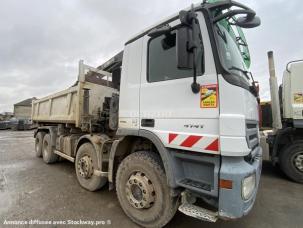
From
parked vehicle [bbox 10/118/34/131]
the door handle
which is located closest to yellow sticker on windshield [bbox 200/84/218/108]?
the door handle

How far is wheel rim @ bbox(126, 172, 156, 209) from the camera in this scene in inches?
95.3

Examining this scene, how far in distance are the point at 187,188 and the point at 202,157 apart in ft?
1.27

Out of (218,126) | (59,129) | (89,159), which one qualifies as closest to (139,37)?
(218,126)

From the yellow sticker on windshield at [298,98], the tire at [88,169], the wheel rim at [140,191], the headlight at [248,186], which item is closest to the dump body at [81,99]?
the tire at [88,169]

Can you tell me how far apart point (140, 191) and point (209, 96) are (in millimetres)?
1532

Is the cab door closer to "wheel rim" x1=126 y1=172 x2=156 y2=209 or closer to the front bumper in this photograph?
the front bumper

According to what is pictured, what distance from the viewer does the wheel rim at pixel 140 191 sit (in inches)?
95.3

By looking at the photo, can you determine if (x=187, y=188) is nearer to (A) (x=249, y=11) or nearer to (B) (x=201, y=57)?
(B) (x=201, y=57)

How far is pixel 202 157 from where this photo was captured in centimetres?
203

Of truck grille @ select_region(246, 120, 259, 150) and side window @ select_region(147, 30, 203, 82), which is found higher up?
side window @ select_region(147, 30, 203, 82)

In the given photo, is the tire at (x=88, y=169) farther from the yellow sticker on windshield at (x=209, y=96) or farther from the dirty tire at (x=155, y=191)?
the yellow sticker on windshield at (x=209, y=96)

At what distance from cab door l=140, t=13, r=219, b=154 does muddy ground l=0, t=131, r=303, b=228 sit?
1.41 meters

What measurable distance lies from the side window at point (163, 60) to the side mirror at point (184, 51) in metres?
0.32

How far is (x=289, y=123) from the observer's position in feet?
15.2
